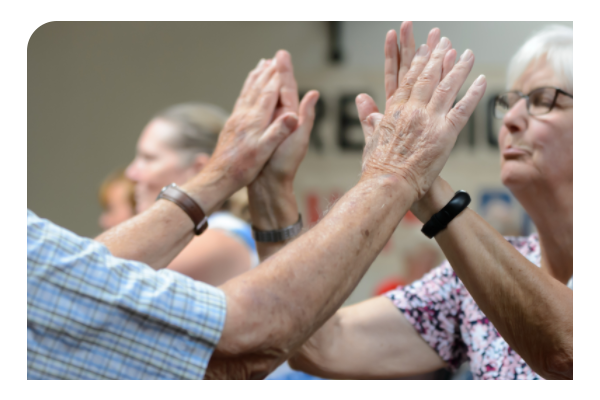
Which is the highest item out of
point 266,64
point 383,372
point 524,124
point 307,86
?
point 307,86

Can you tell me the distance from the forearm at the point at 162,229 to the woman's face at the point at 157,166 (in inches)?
21.2

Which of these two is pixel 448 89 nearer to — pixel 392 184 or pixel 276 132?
pixel 392 184

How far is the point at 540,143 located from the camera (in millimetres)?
1004

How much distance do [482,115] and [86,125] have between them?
248 cm

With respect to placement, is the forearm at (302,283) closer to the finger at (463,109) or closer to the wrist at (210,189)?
the finger at (463,109)

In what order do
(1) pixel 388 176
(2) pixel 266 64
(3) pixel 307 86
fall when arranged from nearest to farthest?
(1) pixel 388 176 < (2) pixel 266 64 < (3) pixel 307 86

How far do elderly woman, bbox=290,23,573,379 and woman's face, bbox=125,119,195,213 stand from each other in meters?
0.82

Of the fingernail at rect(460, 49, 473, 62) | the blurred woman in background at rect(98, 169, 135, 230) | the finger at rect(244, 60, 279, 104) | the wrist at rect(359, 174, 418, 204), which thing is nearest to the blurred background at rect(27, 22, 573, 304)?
the blurred woman in background at rect(98, 169, 135, 230)

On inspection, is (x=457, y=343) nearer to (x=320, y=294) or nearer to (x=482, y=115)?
(x=320, y=294)

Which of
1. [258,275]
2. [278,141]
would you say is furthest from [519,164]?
[258,275]

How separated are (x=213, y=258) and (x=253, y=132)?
553 millimetres

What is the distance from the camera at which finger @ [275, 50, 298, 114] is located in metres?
1.21
